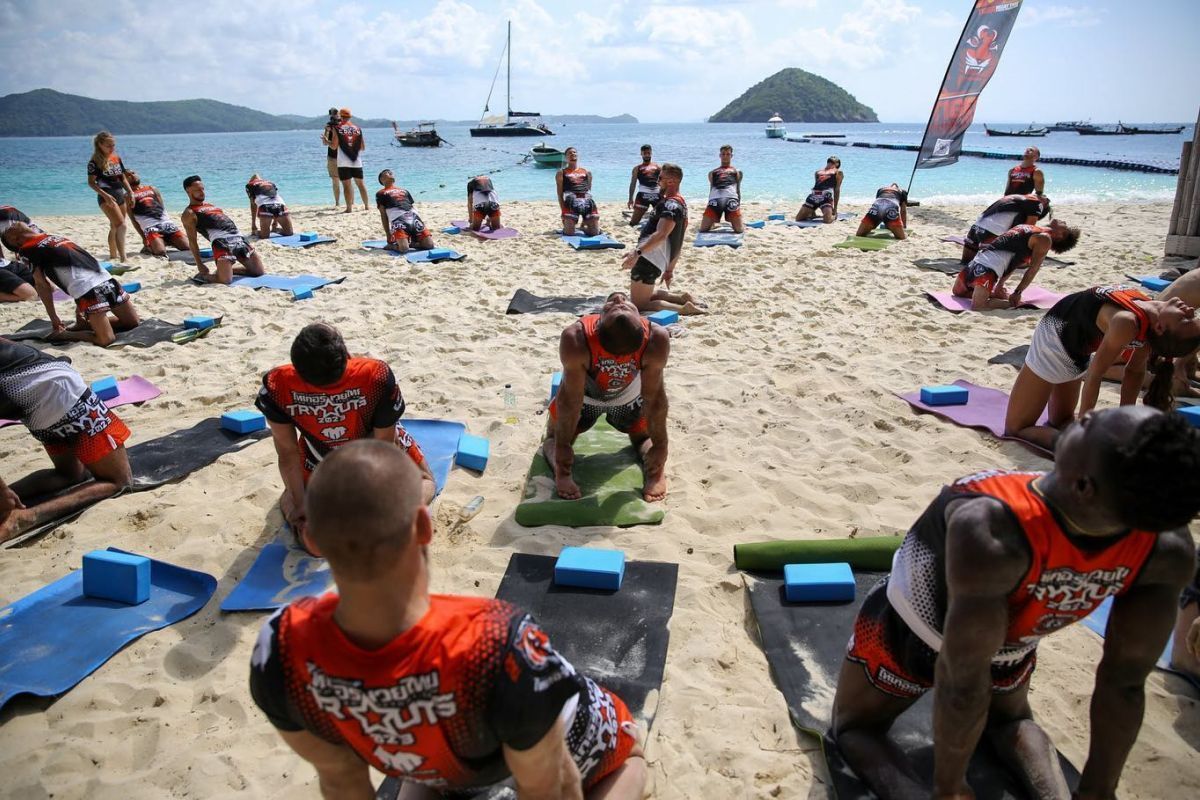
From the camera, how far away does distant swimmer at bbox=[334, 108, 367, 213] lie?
43.3 ft

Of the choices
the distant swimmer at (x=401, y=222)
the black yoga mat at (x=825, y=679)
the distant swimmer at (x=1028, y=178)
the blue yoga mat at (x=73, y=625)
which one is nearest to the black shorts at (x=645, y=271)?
the distant swimmer at (x=401, y=222)

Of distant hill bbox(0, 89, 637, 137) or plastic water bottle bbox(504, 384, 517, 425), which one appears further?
distant hill bbox(0, 89, 637, 137)

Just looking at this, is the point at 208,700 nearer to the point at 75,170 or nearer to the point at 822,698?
the point at 822,698

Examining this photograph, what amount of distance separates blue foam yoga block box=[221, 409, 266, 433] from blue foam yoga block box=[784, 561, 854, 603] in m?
3.68

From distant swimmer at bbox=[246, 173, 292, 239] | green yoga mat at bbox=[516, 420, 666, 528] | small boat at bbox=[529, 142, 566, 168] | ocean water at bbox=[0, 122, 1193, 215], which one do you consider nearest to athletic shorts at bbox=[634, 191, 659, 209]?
ocean water at bbox=[0, 122, 1193, 215]

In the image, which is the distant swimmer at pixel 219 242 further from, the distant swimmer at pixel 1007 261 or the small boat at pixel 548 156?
the small boat at pixel 548 156

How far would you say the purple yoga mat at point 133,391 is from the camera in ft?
17.2

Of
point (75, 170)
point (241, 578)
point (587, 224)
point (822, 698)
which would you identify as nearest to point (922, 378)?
point (822, 698)

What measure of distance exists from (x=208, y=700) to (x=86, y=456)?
2.04 meters

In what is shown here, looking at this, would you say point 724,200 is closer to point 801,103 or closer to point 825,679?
point 825,679

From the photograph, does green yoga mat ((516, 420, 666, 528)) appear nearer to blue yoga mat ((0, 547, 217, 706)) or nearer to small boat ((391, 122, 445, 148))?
blue yoga mat ((0, 547, 217, 706))

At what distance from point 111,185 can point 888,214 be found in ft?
38.5

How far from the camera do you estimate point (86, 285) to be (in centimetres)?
632

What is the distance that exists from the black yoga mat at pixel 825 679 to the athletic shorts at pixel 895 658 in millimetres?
282
